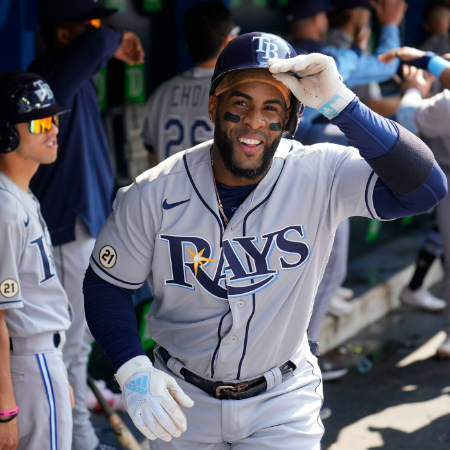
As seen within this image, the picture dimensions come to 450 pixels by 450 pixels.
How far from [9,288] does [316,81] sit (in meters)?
1.36

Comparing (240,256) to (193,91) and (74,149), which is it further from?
(193,91)

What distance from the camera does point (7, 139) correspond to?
324 cm

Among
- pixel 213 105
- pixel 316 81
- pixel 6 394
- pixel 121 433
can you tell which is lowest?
pixel 121 433

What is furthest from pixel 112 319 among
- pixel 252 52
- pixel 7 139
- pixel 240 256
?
pixel 7 139

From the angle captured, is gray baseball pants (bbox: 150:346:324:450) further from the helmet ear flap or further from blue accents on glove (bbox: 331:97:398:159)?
the helmet ear flap

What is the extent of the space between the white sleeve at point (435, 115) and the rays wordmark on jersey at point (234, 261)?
2.27m

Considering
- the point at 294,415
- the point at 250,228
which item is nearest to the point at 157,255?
the point at 250,228

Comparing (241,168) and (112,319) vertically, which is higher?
(241,168)

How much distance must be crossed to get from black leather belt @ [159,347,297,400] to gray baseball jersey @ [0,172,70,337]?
2.36ft

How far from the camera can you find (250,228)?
2.61m

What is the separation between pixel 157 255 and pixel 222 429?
59cm

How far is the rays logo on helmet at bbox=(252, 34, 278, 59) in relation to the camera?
2.56 m

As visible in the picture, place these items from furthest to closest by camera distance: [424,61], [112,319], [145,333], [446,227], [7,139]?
[145,333] < [446,227] < [424,61] < [7,139] < [112,319]

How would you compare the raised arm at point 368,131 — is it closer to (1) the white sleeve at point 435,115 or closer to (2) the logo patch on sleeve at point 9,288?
(2) the logo patch on sleeve at point 9,288
